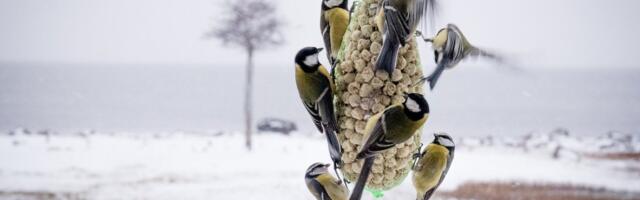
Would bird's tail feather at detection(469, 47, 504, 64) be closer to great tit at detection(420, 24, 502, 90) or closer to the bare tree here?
great tit at detection(420, 24, 502, 90)

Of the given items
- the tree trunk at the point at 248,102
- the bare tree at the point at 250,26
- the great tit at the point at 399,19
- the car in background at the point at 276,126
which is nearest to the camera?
the great tit at the point at 399,19

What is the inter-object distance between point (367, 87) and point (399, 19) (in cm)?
11

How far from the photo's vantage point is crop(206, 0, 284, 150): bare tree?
7.92m

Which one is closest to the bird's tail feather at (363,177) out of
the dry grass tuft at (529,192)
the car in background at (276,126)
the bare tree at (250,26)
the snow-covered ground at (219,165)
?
the snow-covered ground at (219,165)

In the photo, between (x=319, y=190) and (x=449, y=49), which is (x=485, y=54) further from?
(x=319, y=190)

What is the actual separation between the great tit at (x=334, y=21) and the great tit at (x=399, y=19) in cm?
14

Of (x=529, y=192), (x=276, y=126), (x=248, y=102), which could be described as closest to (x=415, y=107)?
(x=529, y=192)

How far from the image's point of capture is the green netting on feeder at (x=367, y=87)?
0.69m

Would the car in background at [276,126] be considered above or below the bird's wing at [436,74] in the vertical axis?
below

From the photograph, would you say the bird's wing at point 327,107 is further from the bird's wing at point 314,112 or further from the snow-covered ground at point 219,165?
the snow-covered ground at point 219,165

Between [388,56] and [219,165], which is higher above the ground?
[388,56]

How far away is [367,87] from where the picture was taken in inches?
26.7

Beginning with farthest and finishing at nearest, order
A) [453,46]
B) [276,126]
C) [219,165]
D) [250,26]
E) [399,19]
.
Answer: [276,126] < [250,26] < [219,165] < [453,46] < [399,19]

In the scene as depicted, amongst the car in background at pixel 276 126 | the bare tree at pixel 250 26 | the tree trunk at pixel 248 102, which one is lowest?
the car in background at pixel 276 126
